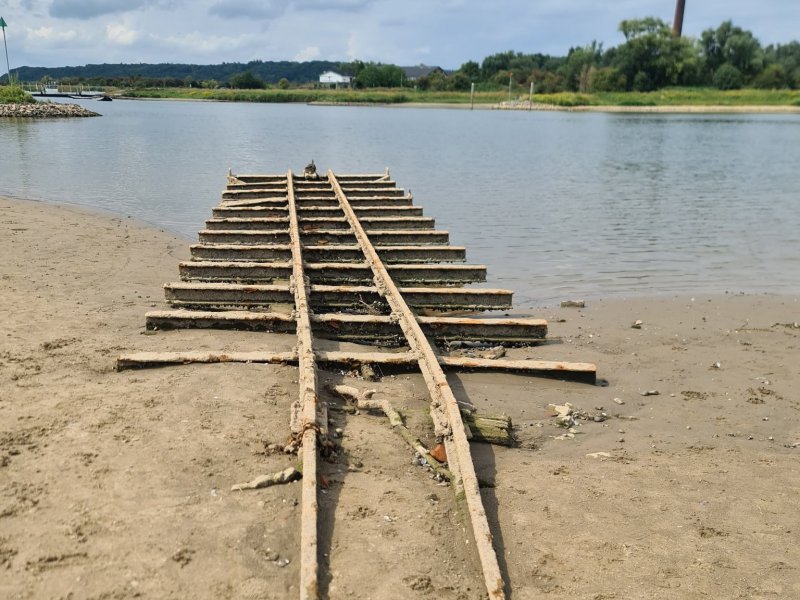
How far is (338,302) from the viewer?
7715mm

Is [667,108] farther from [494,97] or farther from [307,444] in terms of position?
[307,444]

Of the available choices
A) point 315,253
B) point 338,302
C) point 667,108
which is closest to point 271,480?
point 338,302

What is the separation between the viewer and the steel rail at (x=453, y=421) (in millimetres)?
3232

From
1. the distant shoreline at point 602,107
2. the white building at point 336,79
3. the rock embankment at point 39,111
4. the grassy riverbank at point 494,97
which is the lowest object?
the rock embankment at point 39,111

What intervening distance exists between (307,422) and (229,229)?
287 inches

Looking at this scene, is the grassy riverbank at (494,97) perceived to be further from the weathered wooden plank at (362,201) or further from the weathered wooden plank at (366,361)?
the weathered wooden plank at (366,361)

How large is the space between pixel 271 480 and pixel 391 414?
3.94ft

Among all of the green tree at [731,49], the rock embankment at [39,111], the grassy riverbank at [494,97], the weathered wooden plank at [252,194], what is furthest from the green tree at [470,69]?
the weathered wooden plank at [252,194]

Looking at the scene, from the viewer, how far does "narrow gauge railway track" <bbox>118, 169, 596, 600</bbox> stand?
4.24m

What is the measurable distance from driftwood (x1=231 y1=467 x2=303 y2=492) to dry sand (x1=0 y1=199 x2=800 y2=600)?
7cm

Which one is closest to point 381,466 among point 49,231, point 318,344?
point 318,344

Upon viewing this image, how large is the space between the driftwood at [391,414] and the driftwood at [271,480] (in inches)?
32.0

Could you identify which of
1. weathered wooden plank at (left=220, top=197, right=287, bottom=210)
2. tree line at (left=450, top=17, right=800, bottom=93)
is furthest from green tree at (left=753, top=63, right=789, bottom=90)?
weathered wooden plank at (left=220, top=197, right=287, bottom=210)

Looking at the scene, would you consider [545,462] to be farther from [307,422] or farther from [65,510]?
[65,510]
